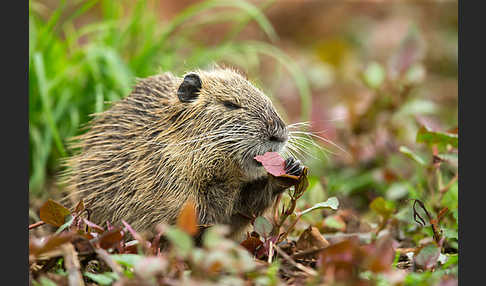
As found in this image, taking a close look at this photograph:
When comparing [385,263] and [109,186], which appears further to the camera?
[109,186]

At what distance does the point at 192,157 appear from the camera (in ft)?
12.9

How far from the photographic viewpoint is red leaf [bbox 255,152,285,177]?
11.7 feet

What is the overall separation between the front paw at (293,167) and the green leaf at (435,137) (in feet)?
3.81

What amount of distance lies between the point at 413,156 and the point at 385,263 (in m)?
1.99

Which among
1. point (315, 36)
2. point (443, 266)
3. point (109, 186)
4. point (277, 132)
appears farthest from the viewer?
point (315, 36)

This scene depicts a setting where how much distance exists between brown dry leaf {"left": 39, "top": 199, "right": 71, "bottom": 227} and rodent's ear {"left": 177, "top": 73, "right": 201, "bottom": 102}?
1.19 metres

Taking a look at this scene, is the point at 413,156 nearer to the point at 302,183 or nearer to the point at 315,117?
the point at 302,183

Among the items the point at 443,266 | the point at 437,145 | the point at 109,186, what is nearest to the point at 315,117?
the point at 437,145

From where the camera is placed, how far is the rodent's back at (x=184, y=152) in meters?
3.88

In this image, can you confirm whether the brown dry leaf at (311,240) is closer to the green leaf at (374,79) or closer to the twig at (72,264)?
the twig at (72,264)

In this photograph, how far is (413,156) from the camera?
4512 millimetres

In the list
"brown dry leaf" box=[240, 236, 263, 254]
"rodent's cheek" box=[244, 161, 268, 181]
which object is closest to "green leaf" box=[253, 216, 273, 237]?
"brown dry leaf" box=[240, 236, 263, 254]

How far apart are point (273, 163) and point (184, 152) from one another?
695 mm

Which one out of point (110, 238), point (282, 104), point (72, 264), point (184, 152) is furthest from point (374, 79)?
point (72, 264)
